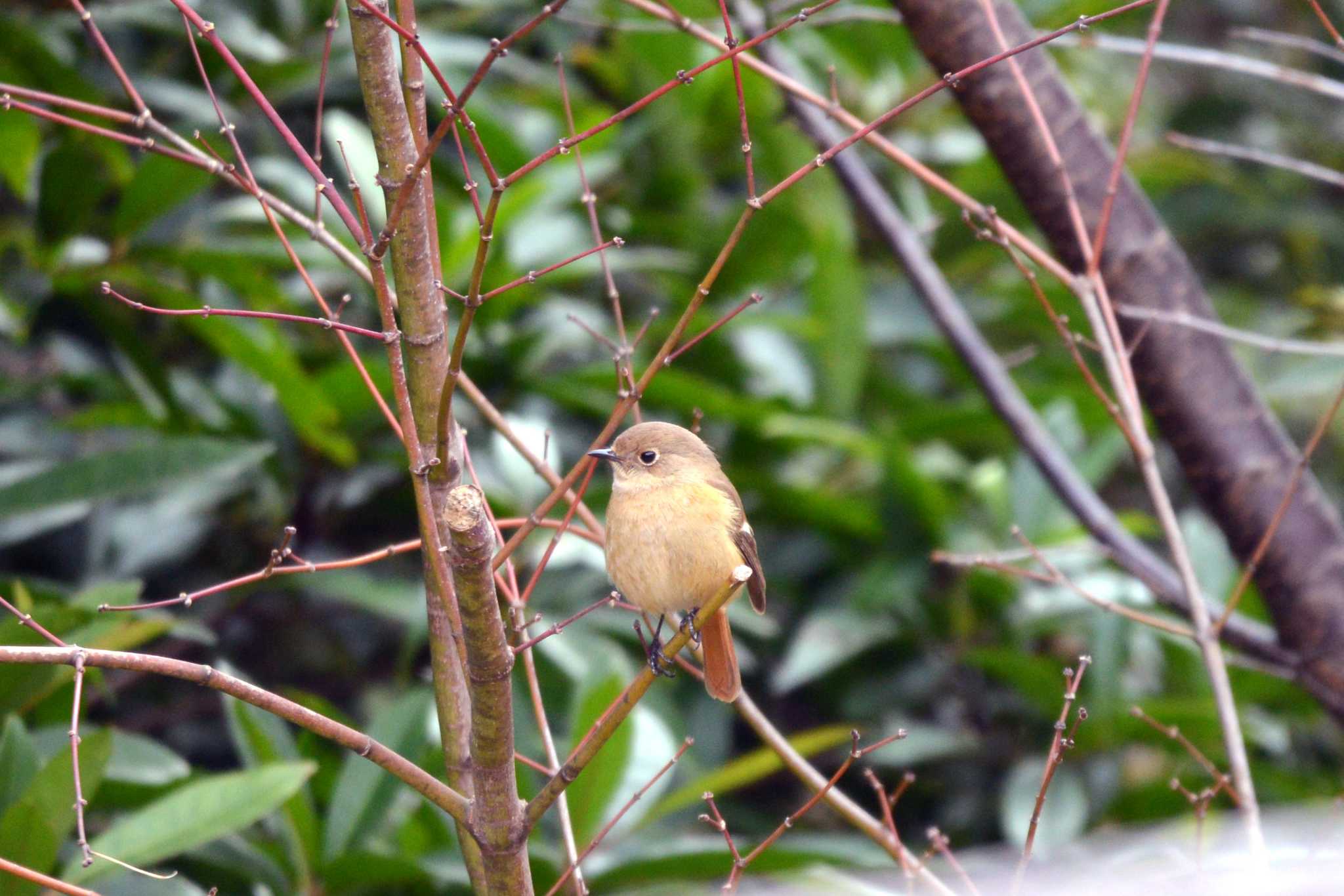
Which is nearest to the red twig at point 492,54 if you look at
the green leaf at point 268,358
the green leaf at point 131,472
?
the green leaf at point 131,472

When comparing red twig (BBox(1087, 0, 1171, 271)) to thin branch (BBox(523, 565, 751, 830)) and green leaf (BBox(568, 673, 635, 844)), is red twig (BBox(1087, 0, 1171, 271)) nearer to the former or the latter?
thin branch (BBox(523, 565, 751, 830))

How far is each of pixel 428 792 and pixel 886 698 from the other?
2.73 m

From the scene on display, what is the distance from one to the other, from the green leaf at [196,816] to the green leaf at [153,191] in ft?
5.35

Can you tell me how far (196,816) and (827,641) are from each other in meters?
1.98

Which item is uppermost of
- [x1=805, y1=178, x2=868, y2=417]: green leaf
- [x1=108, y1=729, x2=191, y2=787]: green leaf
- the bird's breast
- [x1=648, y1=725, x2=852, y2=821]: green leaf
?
[x1=805, y1=178, x2=868, y2=417]: green leaf

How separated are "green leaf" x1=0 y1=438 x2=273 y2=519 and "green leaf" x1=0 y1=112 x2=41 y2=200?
2.77 ft

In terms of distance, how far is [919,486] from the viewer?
3.99 metres

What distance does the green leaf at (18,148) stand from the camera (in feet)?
11.2

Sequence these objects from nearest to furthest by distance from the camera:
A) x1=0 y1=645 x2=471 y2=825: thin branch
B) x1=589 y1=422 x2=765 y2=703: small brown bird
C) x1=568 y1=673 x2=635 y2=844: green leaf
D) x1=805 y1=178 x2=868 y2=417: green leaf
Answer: x1=0 y1=645 x2=471 y2=825: thin branch, x1=589 y1=422 x2=765 y2=703: small brown bird, x1=568 y1=673 x2=635 y2=844: green leaf, x1=805 y1=178 x2=868 y2=417: green leaf

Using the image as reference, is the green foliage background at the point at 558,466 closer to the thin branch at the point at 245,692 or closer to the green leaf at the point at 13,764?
the green leaf at the point at 13,764

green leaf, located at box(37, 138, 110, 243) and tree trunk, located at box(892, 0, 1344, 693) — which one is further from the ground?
green leaf, located at box(37, 138, 110, 243)

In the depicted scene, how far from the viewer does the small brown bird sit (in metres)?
2.50

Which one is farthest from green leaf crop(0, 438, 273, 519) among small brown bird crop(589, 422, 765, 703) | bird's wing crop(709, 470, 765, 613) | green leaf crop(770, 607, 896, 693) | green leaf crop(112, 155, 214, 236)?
green leaf crop(770, 607, 896, 693)

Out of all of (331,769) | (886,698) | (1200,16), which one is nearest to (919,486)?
(886,698)
